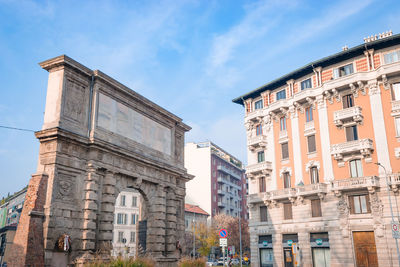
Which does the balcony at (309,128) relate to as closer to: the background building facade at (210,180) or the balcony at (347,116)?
the balcony at (347,116)

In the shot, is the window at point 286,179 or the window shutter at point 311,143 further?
the window at point 286,179

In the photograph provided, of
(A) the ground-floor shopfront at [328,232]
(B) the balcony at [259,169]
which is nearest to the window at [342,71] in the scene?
(B) the balcony at [259,169]

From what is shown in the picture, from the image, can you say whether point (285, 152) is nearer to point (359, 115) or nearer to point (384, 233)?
point (359, 115)

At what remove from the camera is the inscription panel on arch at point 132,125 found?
23531mm

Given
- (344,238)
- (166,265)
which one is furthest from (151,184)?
(344,238)

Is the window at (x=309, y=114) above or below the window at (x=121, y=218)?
above

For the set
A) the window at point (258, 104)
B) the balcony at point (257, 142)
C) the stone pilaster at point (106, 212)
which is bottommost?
the stone pilaster at point (106, 212)

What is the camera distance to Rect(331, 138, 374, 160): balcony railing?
3484 cm

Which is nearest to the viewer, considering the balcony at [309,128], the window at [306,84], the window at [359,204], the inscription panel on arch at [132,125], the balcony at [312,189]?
the inscription panel on arch at [132,125]

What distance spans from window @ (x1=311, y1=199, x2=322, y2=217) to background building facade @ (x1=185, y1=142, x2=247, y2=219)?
4382 cm

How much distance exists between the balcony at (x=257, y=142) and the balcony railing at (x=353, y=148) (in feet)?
30.4

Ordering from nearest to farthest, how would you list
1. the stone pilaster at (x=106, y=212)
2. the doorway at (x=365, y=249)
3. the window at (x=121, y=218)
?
the stone pilaster at (x=106, y=212)
the doorway at (x=365, y=249)
the window at (x=121, y=218)

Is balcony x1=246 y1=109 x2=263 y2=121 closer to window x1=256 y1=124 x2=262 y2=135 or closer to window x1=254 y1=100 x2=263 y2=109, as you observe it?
window x1=256 y1=124 x2=262 y2=135

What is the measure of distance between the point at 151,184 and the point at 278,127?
22.0 meters
